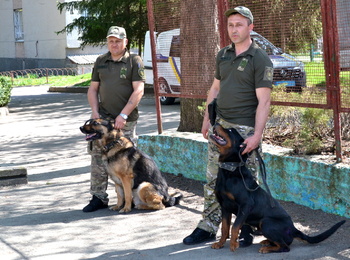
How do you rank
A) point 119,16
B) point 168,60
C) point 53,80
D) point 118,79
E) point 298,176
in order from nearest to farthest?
point 298,176 < point 118,79 < point 168,60 < point 119,16 < point 53,80

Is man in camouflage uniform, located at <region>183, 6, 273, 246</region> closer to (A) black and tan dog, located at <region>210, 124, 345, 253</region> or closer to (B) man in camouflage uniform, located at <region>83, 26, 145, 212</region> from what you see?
(A) black and tan dog, located at <region>210, 124, 345, 253</region>

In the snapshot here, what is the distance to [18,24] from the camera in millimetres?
37875

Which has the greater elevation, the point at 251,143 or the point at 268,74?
the point at 268,74

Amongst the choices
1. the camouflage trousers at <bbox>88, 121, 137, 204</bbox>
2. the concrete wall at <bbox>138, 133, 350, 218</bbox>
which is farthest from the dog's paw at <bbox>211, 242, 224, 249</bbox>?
the camouflage trousers at <bbox>88, 121, 137, 204</bbox>

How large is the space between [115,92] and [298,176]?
2284 millimetres

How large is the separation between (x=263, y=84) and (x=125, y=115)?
208 centimetres

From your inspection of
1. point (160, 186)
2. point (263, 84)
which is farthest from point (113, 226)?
point (263, 84)

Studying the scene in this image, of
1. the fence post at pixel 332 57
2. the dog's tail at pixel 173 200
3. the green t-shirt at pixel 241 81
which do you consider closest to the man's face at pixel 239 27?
the green t-shirt at pixel 241 81

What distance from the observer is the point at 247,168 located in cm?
511

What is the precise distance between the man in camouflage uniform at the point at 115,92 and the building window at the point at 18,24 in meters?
32.4

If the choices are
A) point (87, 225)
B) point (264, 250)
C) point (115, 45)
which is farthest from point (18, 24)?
point (264, 250)

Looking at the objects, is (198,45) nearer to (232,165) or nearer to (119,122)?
(119,122)

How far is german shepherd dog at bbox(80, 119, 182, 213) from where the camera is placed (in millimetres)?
6520

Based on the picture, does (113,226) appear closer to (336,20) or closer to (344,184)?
(344,184)
